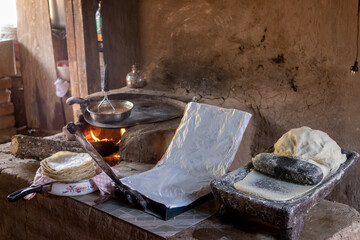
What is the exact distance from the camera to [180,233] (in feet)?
7.90

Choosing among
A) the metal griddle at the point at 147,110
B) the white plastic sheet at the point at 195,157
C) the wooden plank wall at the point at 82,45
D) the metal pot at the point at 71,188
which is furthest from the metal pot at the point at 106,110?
the wooden plank wall at the point at 82,45

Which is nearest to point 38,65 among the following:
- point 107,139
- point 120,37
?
point 120,37

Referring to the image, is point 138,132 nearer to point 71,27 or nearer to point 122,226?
point 122,226

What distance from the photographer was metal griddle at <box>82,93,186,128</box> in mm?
3865

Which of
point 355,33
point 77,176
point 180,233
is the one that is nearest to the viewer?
point 180,233

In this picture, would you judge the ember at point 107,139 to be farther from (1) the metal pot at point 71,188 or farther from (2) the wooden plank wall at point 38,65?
(2) the wooden plank wall at point 38,65

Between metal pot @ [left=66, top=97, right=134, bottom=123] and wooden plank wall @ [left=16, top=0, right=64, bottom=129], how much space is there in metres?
2.87

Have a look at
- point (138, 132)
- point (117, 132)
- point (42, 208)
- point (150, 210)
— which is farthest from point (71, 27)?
point (150, 210)

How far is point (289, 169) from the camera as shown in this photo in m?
2.28

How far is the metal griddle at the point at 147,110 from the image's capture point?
3.87 m

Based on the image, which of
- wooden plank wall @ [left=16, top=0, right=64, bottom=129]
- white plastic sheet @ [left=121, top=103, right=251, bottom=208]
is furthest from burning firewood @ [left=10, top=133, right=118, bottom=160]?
wooden plank wall @ [left=16, top=0, right=64, bottom=129]

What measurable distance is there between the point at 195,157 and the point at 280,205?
1.17 metres

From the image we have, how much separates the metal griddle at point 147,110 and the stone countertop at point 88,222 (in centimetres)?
46

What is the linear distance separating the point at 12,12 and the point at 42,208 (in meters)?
5.79
